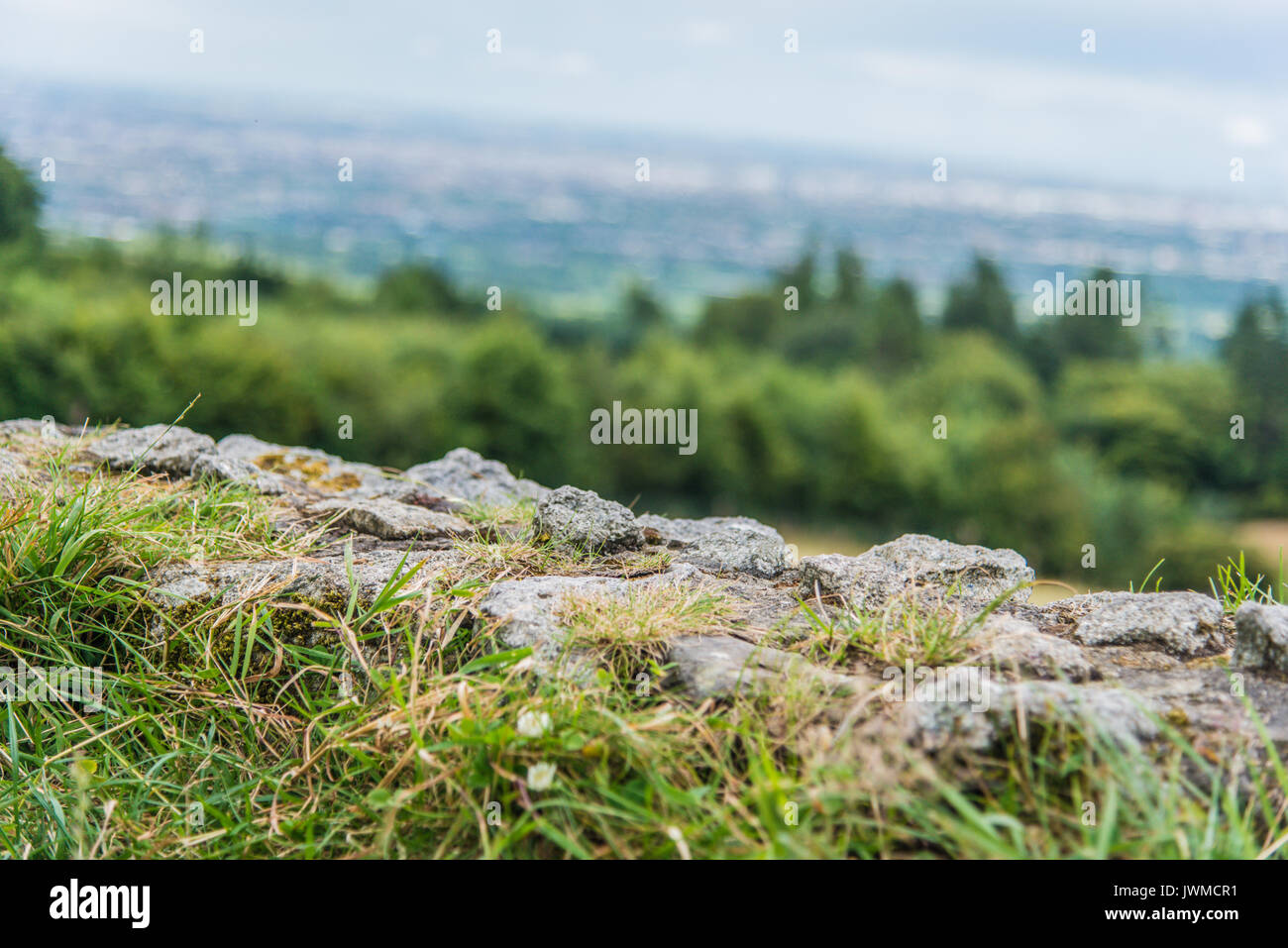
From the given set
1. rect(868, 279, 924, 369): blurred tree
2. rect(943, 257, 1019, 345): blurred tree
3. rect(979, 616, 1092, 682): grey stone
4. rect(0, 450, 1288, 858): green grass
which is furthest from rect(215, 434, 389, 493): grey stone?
rect(943, 257, 1019, 345): blurred tree

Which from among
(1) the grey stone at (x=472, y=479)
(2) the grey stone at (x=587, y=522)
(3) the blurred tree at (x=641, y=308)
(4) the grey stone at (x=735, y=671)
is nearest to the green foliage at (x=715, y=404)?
(3) the blurred tree at (x=641, y=308)

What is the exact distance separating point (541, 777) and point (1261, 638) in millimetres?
1986

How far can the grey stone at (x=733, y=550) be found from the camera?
3.29 metres

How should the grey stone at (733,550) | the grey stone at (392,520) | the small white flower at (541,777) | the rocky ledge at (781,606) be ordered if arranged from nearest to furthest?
the small white flower at (541,777) → the rocky ledge at (781,606) → the grey stone at (733,550) → the grey stone at (392,520)

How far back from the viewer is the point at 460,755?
7.26 feet

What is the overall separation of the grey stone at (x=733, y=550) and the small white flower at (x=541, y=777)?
134 cm

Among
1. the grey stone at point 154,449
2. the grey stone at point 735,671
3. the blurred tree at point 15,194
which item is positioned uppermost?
the blurred tree at point 15,194

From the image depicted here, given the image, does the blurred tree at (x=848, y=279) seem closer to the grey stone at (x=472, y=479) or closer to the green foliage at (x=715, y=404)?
the green foliage at (x=715, y=404)

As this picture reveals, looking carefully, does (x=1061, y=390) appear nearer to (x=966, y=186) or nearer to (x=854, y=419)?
(x=854, y=419)

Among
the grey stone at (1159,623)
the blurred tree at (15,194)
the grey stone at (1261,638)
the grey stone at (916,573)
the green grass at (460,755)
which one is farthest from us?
the blurred tree at (15,194)

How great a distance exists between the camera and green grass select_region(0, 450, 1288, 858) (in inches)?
75.2

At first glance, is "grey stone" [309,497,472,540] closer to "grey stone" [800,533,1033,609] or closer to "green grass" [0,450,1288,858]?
"green grass" [0,450,1288,858]
